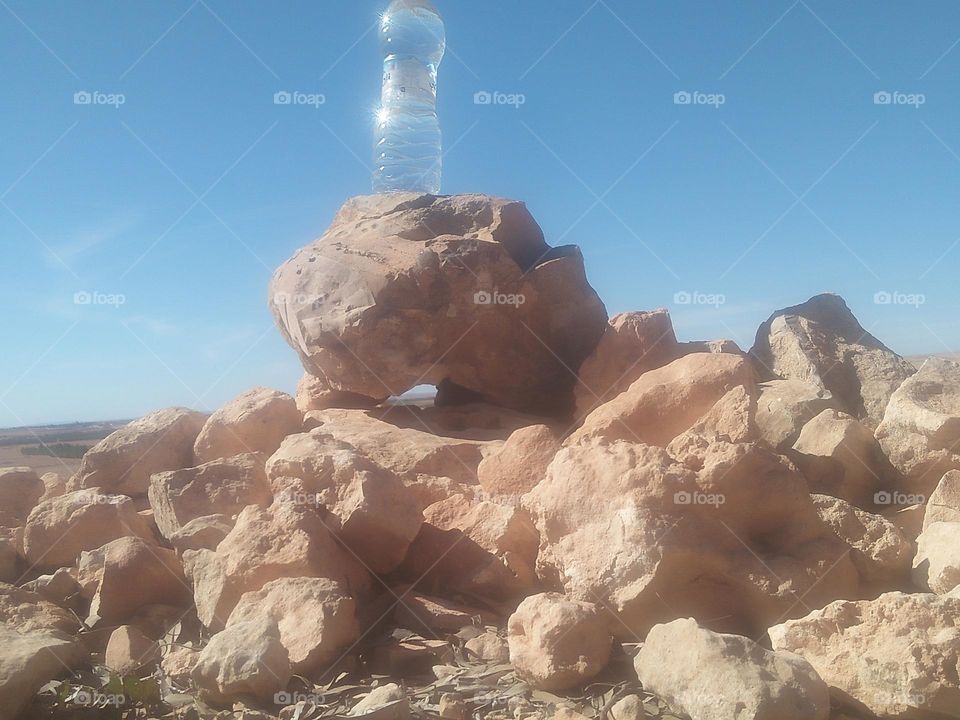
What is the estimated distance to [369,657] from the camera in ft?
11.5

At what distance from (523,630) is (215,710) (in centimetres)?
132

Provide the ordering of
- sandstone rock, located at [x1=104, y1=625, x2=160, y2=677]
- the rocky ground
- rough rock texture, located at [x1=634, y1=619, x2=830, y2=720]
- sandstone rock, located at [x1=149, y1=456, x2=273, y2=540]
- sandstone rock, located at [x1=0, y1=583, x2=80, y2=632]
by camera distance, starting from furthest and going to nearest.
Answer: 1. sandstone rock, located at [x1=149, y1=456, x2=273, y2=540]
2. sandstone rock, located at [x1=0, y1=583, x2=80, y2=632]
3. sandstone rock, located at [x1=104, y1=625, x2=160, y2=677]
4. the rocky ground
5. rough rock texture, located at [x1=634, y1=619, x2=830, y2=720]

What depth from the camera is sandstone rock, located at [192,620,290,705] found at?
3002mm

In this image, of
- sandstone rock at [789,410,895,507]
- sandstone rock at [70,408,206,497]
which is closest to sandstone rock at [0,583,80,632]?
sandstone rock at [70,408,206,497]

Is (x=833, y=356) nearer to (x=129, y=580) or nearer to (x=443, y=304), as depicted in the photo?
(x=443, y=304)

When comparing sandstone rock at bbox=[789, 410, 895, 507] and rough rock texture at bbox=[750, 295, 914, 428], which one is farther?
rough rock texture at bbox=[750, 295, 914, 428]

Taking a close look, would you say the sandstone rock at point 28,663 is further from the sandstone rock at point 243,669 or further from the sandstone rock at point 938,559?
the sandstone rock at point 938,559

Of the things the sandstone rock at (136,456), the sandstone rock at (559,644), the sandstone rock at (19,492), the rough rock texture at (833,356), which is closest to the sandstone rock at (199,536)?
the sandstone rock at (136,456)

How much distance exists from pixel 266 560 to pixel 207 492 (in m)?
1.21

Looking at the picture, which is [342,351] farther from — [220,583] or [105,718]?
[105,718]

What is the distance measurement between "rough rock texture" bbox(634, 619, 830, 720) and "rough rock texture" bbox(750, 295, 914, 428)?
124 inches

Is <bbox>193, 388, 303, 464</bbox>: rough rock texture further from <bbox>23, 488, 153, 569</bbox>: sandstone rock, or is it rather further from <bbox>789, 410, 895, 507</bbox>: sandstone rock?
<bbox>789, 410, 895, 507</bbox>: sandstone rock

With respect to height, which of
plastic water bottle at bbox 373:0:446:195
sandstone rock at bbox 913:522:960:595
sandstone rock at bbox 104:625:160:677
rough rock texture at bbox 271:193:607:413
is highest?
plastic water bottle at bbox 373:0:446:195

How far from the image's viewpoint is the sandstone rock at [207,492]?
15.3 feet
